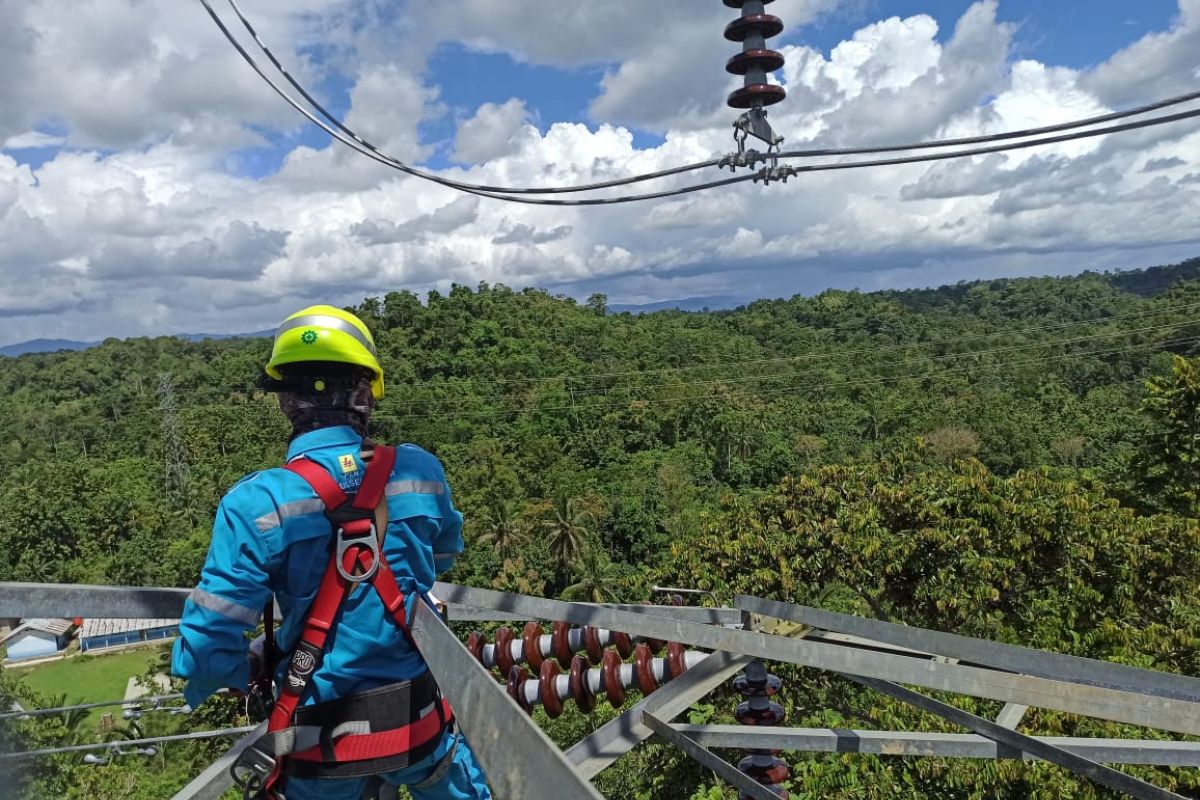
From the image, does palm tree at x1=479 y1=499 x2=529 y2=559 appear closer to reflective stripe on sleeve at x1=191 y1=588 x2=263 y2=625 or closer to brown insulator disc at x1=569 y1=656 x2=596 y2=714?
brown insulator disc at x1=569 y1=656 x2=596 y2=714

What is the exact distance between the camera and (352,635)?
209 cm

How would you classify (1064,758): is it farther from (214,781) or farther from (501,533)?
(501,533)

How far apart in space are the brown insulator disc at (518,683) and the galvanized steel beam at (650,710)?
0.78 ft

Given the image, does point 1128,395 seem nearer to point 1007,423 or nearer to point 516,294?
point 1007,423

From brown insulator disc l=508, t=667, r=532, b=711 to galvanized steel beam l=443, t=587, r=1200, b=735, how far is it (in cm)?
74

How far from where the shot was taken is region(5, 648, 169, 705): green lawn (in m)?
34.6

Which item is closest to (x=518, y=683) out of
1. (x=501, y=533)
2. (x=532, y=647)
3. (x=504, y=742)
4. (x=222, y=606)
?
(x=532, y=647)

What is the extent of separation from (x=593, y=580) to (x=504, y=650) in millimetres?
28908

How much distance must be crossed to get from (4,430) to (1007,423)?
69.6m

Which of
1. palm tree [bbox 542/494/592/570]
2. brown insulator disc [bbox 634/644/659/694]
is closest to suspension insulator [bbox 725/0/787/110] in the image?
brown insulator disc [bbox 634/644/659/694]

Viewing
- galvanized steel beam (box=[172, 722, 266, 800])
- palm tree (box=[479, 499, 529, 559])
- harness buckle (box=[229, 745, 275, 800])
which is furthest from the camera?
palm tree (box=[479, 499, 529, 559])

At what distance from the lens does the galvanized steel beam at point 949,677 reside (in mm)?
1734

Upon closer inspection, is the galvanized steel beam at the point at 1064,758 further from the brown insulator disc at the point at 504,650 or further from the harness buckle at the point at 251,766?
the harness buckle at the point at 251,766

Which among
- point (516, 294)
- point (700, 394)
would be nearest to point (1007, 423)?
point (700, 394)
